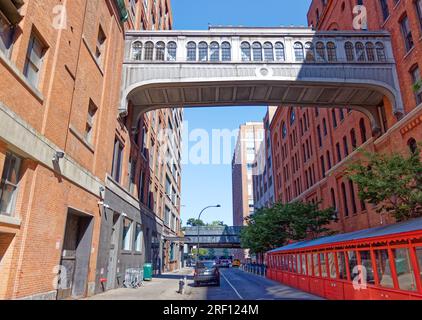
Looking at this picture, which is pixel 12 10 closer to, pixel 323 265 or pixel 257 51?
pixel 323 265

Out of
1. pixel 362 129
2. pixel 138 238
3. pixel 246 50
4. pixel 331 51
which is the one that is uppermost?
pixel 246 50

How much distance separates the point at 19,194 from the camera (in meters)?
9.94

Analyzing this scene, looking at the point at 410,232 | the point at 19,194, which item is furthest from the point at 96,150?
the point at 410,232

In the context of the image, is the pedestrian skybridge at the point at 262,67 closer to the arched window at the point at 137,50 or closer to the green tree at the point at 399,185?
the arched window at the point at 137,50

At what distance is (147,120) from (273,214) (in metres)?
16.6

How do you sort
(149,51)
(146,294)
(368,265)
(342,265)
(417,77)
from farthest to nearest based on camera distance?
(149,51) < (417,77) < (146,294) < (342,265) < (368,265)

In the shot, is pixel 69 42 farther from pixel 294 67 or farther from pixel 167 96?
pixel 294 67

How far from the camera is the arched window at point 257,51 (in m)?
23.3

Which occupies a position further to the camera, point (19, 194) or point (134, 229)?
point (134, 229)

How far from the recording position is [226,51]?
23.5 metres

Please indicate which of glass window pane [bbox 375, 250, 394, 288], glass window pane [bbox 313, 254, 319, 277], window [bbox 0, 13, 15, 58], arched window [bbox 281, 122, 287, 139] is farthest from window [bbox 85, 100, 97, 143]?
arched window [bbox 281, 122, 287, 139]

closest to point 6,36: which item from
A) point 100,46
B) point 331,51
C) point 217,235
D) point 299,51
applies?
point 100,46

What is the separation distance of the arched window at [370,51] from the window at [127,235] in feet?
70.9

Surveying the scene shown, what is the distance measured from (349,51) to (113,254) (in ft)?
72.6
